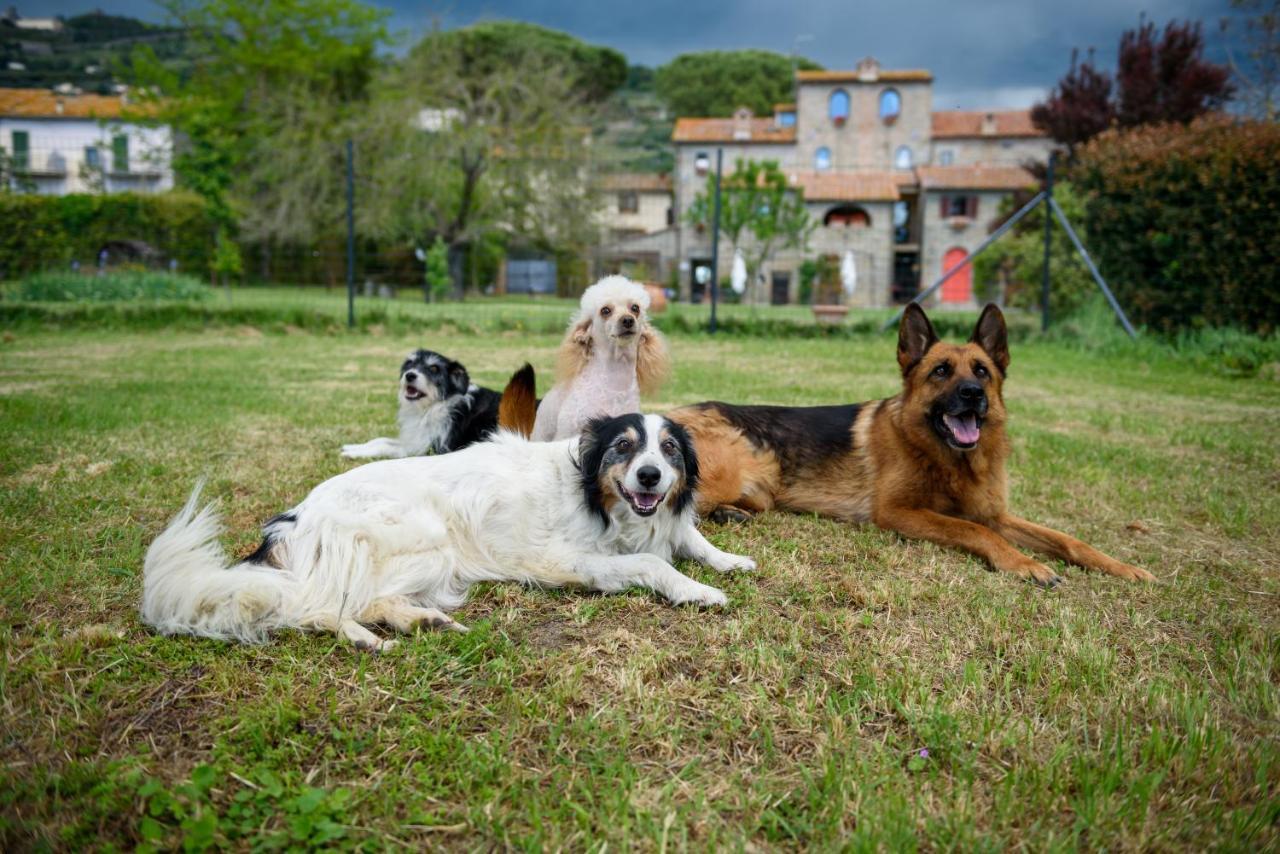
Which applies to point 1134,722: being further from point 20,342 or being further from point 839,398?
point 20,342

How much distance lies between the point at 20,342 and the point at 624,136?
166 ft

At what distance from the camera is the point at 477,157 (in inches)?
1049

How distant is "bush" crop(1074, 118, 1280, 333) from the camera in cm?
1018

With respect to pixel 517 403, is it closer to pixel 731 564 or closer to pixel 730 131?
pixel 731 564

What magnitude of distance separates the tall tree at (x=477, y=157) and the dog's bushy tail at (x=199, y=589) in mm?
24323

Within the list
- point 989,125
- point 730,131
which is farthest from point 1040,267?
point 989,125

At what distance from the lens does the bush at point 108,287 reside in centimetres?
1437

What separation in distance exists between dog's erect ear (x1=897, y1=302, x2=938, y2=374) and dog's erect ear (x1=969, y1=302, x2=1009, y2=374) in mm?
217

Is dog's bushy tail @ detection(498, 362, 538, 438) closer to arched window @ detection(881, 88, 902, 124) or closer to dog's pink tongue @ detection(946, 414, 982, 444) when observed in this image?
dog's pink tongue @ detection(946, 414, 982, 444)

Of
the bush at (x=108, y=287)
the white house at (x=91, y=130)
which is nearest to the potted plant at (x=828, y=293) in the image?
the bush at (x=108, y=287)

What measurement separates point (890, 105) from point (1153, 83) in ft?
69.3

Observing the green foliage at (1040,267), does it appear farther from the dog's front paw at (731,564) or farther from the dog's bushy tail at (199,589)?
the dog's bushy tail at (199,589)

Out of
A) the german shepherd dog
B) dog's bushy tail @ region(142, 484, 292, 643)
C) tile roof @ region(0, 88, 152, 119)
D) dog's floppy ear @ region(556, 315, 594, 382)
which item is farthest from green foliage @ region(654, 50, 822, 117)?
dog's bushy tail @ region(142, 484, 292, 643)

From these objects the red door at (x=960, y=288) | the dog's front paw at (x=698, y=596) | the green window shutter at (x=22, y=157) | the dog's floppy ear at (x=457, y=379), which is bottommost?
the dog's front paw at (x=698, y=596)
